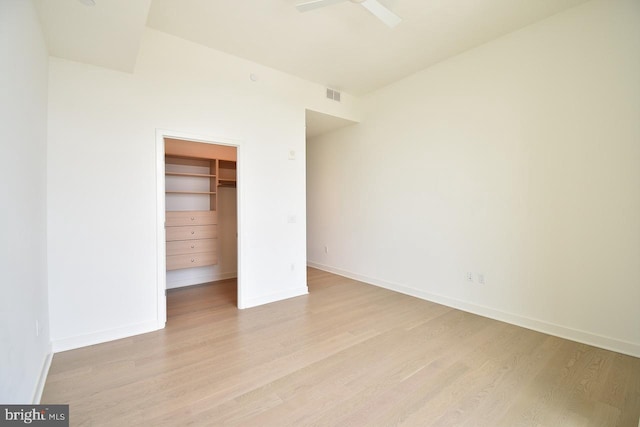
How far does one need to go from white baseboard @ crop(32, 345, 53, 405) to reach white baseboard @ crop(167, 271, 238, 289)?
2.01 m

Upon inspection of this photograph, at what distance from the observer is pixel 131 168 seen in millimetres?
2801

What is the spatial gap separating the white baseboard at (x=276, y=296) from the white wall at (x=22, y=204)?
189cm

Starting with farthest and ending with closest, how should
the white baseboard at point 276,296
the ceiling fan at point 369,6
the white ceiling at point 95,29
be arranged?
the white baseboard at point 276,296 < the ceiling fan at point 369,6 < the white ceiling at point 95,29

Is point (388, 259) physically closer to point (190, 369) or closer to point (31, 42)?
point (190, 369)

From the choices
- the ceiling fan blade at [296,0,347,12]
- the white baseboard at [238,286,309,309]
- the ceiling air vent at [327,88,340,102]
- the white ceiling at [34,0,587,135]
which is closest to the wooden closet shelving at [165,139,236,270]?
the white baseboard at [238,286,309,309]

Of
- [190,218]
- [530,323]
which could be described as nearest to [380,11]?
[530,323]

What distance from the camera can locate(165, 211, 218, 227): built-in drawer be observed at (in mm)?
4141

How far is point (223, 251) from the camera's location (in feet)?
16.1

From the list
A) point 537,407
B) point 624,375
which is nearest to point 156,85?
point 537,407

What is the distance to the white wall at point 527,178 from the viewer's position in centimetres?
245

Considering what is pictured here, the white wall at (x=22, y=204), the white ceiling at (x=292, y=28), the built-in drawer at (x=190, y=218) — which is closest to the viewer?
the white wall at (x=22, y=204)

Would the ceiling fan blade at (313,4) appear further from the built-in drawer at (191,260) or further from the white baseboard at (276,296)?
the built-in drawer at (191,260)

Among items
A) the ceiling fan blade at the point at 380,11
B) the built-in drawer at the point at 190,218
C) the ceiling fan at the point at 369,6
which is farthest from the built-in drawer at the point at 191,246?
the ceiling fan blade at the point at 380,11

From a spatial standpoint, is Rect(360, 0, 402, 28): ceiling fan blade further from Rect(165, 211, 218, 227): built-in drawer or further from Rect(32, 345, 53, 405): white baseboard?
Rect(32, 345, 53, 405): white baseboard
